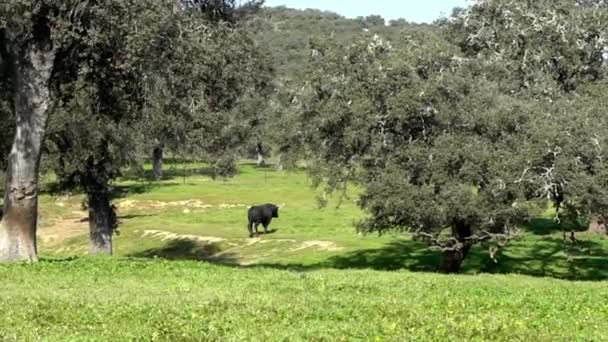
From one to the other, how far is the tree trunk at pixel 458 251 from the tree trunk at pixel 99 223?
16.1 meters

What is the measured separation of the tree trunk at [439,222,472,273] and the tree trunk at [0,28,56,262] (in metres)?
16.5

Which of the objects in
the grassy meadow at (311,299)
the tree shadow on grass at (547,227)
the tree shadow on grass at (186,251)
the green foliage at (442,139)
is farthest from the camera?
the tree shadow on grass at (547,227)

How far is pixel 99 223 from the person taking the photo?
4122 centimetres

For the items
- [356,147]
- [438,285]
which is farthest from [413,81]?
[438,285]

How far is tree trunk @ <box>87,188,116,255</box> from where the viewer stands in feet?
135

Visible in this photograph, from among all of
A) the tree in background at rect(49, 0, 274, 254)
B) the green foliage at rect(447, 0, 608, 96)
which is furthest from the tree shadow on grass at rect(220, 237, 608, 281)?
the green foliage at rect(447, 0, 608, 96)

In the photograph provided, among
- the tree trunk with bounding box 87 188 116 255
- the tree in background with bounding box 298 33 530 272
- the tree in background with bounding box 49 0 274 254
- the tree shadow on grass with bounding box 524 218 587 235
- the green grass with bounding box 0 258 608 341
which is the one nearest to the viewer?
the green grass with bounding box 0 258 608 341

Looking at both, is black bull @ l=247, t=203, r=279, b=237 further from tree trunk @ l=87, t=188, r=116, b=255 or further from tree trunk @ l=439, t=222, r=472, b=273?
tree trunk @ l=439, t=222, r=472, b=273

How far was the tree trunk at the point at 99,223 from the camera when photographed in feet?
135

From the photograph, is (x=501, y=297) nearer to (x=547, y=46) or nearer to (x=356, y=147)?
(x=356, y=147)

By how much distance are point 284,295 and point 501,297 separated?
5089 millimetres

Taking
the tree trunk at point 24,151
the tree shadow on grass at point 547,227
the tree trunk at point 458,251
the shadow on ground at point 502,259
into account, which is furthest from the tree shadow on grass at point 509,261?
the tree trunk at point 24,151

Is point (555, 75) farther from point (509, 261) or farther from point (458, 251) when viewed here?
point (458, 251)

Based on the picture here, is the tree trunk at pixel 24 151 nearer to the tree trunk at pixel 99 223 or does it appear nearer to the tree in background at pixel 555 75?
the tree trunk at pixel 99 223
